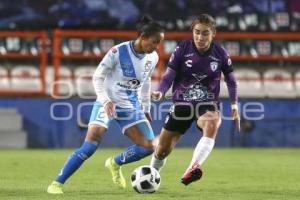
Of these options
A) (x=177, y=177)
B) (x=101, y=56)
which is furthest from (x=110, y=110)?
(x=101, y=56)

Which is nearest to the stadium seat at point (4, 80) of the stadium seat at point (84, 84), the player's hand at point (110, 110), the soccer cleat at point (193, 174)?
the stadium seat at point (84, 84)

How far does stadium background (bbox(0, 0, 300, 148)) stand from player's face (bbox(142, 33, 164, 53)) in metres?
7.93

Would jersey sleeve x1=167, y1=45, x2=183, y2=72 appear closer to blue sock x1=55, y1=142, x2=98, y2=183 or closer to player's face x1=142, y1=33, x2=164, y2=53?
player's face x1=142, y1=33, x2=164, y2=53

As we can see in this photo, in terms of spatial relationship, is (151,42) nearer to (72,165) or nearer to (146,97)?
(146,97)

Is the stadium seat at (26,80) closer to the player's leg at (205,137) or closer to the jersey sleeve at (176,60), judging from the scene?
the jersey sleeve at (176,60)

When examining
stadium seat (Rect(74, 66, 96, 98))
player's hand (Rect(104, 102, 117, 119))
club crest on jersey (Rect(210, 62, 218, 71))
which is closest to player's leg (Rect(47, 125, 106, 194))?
player's hand (Rect(104, 102, 117, 119))

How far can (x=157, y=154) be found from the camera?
31.1 ft

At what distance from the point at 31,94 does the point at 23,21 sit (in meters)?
3.53

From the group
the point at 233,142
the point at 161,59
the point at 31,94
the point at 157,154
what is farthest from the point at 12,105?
the point at 157,154

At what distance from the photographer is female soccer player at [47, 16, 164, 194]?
28.8 feet

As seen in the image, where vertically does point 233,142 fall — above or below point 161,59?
below

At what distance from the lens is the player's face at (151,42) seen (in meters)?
8.80

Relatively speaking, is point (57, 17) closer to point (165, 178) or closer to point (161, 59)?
point (161, 59)

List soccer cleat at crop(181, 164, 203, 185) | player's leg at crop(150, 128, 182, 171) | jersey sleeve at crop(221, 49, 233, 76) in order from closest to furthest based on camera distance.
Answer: soccer cleat at crop(181, 164, 203, 185), jersey sleeve at crop(221, 49, 233, 76), player's leg at crop(150, 128, 182, 171)
